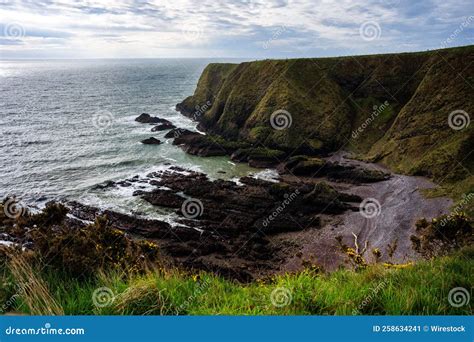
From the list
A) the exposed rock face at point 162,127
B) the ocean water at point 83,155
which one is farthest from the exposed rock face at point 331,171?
the exposed rock face at point 162,127

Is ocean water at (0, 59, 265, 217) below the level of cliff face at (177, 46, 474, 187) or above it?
below

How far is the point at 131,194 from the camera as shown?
4112 cm

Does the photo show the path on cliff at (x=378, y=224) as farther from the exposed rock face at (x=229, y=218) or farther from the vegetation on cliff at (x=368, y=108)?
the vegetation on cliff at (x=368, y=108)

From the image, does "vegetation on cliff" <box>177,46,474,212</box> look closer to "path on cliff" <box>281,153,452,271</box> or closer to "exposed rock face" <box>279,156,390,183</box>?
"path on cliff" <box>281,153,452,271</box>

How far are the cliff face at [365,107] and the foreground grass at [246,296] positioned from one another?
137 feet

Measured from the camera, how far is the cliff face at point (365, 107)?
161 feet

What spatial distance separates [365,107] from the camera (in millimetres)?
67812

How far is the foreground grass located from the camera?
4598 mm

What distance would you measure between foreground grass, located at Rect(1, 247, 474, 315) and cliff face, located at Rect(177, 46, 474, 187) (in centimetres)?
4178

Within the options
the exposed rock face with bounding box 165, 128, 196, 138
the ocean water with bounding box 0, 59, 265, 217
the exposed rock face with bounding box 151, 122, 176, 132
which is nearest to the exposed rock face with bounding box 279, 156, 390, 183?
the ocean water with bounding box 0, 59, 265, 217

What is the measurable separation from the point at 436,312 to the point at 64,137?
74079 millimetres

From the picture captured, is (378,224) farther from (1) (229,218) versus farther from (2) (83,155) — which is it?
(2) (83,155)

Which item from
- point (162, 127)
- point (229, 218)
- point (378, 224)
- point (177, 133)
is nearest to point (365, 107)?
point (177, 133)

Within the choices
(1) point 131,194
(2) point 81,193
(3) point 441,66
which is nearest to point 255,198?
(1) point 131,194
